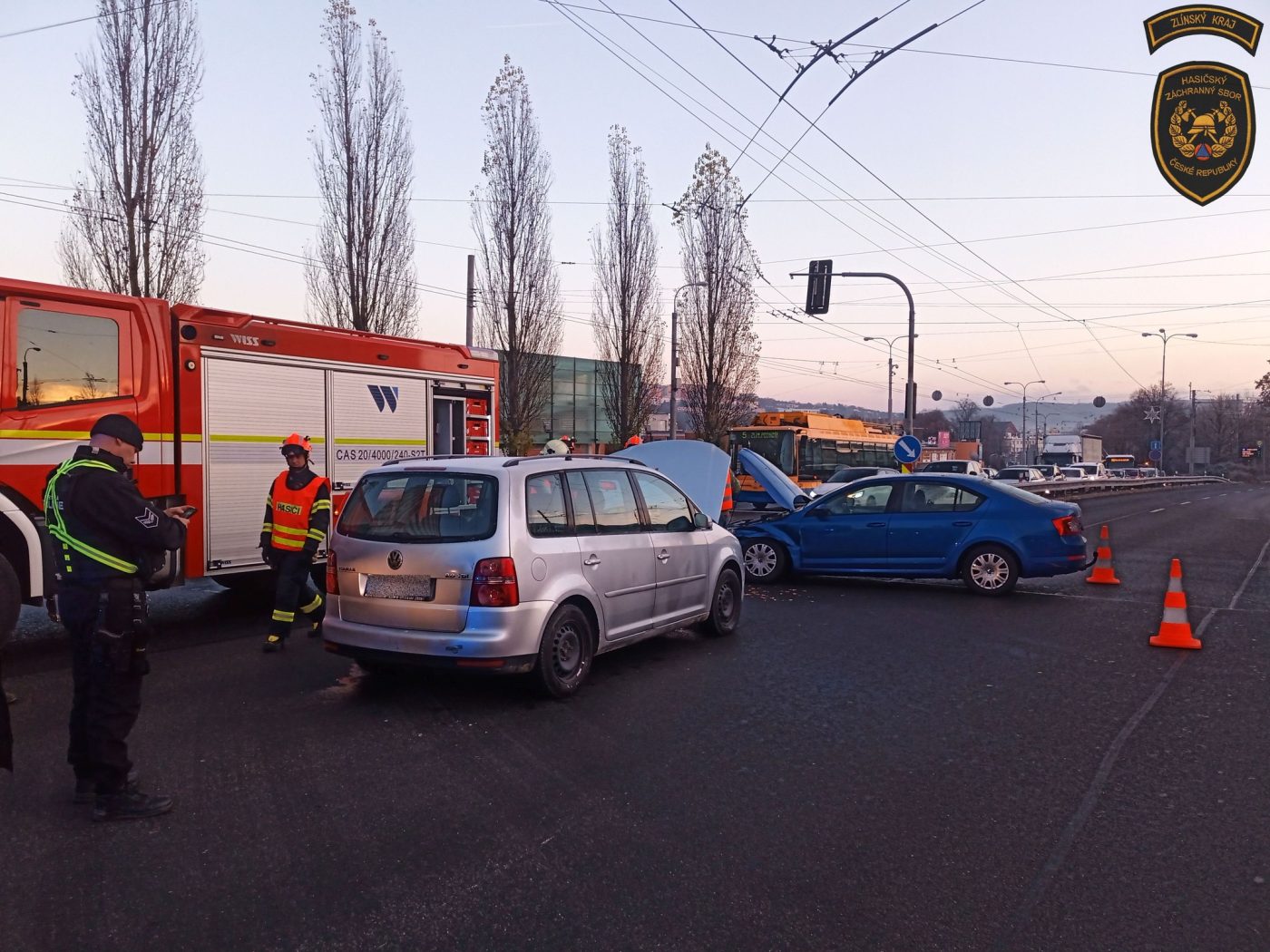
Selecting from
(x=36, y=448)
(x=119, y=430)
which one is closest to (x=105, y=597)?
(x=119, y=430)

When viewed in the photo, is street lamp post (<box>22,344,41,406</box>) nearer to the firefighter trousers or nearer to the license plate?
the firefighter trousers

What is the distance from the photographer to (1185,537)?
817 inches

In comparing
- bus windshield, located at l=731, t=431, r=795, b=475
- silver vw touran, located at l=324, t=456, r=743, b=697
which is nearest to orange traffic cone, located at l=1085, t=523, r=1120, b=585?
silver vw touran, located at l=324, t=456, r=743, b=697

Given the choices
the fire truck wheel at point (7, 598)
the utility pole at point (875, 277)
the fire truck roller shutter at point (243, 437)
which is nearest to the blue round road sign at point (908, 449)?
the utility pole at point (875, 277)

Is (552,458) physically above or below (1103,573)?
above

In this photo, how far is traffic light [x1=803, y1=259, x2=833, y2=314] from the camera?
2258 centimetres

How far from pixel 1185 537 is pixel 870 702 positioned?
17415 mm

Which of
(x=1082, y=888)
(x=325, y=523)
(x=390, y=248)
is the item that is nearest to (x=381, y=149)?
(x=390, y=248)

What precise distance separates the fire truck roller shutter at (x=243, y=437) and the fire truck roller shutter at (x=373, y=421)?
39 cm

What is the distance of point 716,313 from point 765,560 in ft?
75.5

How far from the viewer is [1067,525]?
11.3 m

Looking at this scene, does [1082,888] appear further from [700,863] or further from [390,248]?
[390,248]

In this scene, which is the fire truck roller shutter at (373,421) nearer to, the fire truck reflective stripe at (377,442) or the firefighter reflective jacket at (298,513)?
the fire truck reflective stripe at (377,442)

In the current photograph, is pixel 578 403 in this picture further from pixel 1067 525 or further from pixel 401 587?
pixel 401 587
